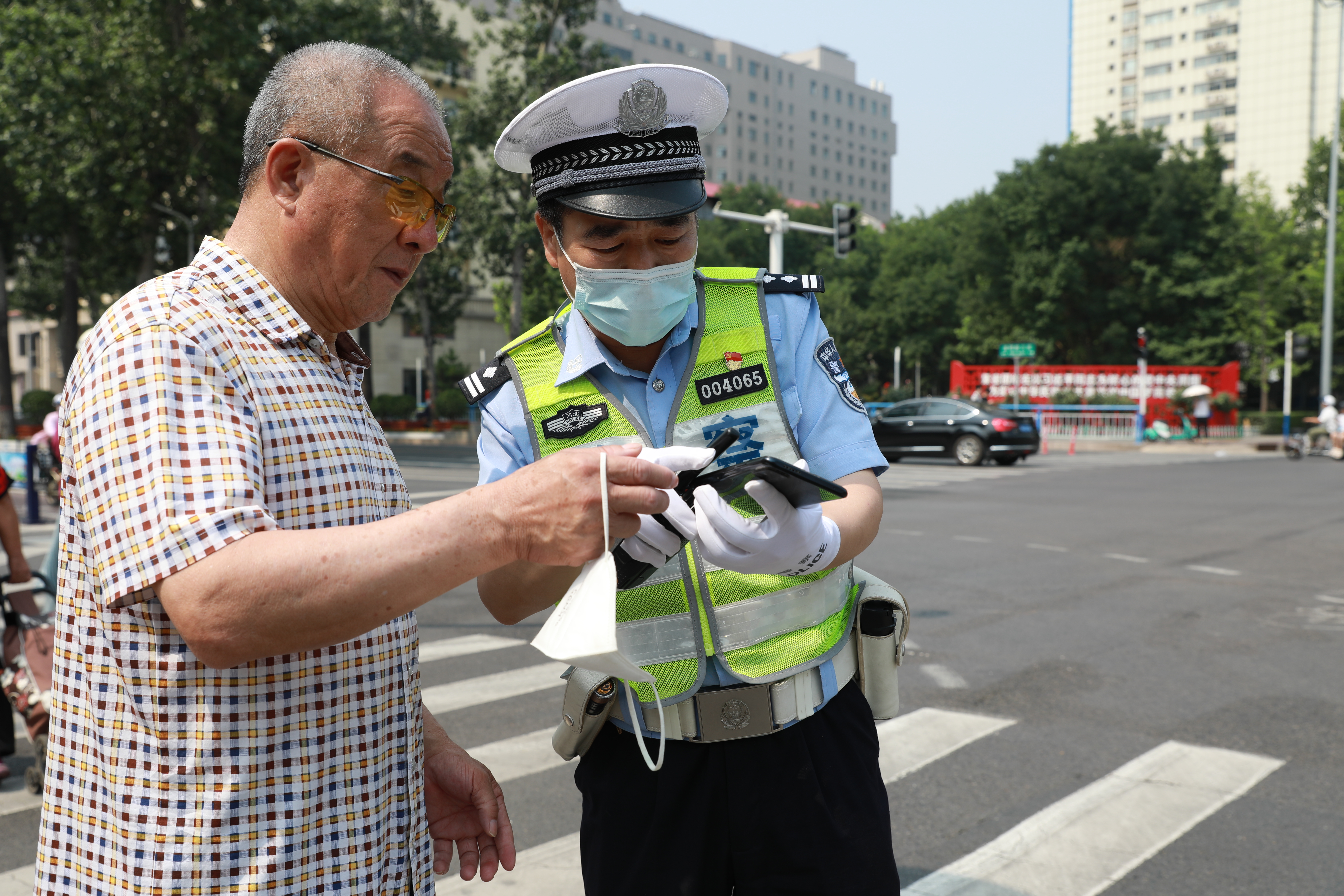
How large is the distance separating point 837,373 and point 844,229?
19777 mm

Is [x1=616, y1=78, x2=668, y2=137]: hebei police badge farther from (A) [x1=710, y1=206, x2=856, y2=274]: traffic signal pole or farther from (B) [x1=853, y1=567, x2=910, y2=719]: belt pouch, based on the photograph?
(A) [x1=710, y1=206, x2=856, y2=274]: traffic signal pole

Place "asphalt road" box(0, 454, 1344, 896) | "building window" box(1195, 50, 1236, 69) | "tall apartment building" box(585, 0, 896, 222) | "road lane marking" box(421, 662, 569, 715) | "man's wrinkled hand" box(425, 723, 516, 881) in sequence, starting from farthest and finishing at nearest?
"tall apartment building" box(585, 0, 896, 222), "building window" box(1195, 50, 1236, 69), "road lane marking" box(421, 662, 569, 715), "asphalt road" box(0, 454, 1344, 896), "man's wrinkled hand" box(425, 723, 516, 881)

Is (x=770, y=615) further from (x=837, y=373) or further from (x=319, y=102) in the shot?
(x=319, y=102)

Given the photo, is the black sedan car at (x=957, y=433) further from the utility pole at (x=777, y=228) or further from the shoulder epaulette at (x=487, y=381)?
the shoulder epaulette at (x=487, y=381)

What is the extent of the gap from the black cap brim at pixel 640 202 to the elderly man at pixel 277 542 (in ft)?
0.91

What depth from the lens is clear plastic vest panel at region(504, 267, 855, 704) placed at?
6.52 feet

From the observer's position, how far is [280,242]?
1.72m

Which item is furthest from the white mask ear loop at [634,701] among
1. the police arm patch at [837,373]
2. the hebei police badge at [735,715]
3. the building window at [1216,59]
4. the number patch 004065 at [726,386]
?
the building window at [1216,59]

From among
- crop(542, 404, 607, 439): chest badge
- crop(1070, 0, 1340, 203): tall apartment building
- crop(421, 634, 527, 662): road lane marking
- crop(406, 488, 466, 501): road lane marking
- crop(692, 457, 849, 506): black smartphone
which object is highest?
crop(1070, 0, 1340, 203): tall apartment building

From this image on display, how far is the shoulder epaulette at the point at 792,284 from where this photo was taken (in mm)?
2154

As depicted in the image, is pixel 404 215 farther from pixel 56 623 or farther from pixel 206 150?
pixel 206 150

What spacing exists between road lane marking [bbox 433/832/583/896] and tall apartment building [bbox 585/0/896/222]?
9970 centimetres

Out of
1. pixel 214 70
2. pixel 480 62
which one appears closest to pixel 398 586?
pixel 214 70

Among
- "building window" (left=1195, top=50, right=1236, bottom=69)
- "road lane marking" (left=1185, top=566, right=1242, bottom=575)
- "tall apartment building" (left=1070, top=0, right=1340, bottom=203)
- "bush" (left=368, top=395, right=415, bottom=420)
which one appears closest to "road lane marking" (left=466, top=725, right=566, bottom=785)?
"road lane marking" (left=1185, top=566, right=1242, bottom=575)
